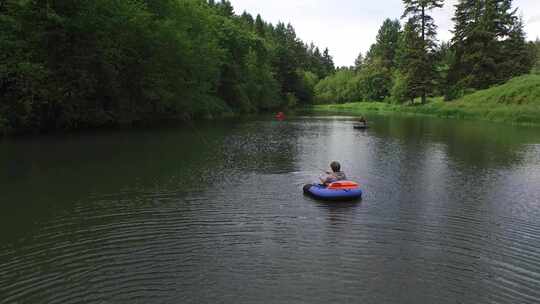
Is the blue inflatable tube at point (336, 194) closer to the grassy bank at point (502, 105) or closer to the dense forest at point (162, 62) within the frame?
the dense forest at point (162, 62)

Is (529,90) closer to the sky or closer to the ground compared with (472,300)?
closer to the sky

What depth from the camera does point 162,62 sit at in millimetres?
48406

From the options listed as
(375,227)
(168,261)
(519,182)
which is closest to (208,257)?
(168,261)

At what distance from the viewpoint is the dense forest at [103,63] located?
3212cm

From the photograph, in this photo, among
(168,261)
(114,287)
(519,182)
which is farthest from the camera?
(519,182)

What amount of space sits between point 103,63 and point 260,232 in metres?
32.7

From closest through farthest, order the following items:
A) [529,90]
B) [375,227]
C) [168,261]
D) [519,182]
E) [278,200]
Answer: [168,261], [375,227], [278,200], [519,182], [529,90]

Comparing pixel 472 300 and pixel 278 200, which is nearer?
pixel 472 300

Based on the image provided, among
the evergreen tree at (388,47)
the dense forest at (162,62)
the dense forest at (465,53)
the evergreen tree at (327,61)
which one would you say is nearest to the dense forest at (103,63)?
the dense forest at (162,62)

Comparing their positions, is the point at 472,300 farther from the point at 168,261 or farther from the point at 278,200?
the point at 278,200

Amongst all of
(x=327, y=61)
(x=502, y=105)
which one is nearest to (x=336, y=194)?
(x=502, y=105)

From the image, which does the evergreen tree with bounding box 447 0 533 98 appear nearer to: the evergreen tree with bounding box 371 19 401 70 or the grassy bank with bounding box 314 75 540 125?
the grassy bank with bounding box 314 75 540 125

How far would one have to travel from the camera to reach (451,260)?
9.84 metres

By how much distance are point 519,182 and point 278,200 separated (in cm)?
1130
